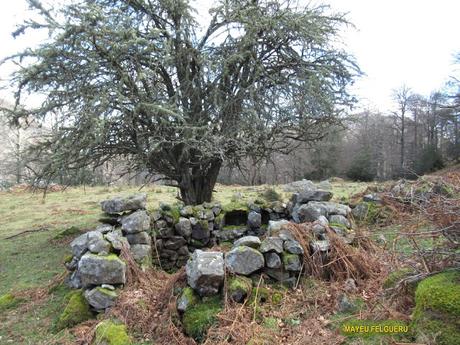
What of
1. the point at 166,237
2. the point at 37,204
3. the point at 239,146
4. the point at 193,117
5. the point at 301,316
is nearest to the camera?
the point at 301,316

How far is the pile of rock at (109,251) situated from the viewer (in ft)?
15.8

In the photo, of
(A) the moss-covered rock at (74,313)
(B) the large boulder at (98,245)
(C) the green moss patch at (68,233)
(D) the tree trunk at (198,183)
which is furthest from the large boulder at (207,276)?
(C) the green moss patch at (68,233)

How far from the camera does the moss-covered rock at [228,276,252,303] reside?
4059mm

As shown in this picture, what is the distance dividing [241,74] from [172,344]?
7.49 metres

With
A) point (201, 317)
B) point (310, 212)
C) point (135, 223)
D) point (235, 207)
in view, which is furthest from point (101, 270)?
point (235, 207)

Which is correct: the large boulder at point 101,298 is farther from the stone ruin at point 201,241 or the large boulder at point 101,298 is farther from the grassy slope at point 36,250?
the grassy slope at point 36,250

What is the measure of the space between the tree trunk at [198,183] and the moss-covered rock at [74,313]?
5238mm

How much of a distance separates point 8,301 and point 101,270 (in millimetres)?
1961

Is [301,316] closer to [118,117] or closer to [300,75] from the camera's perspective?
[118,117]

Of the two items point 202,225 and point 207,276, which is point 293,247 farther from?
point 202,225

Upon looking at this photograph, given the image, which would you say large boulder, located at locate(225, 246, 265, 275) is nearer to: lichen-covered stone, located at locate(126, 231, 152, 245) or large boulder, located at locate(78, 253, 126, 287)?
large boulder, located at locate(78, 253, 126, 287)

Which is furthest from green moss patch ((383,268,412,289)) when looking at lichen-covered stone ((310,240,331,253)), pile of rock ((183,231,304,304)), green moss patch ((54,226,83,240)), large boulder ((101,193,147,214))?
green moss patch ((54,226,83,240))

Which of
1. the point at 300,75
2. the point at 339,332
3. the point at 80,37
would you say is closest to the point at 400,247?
the point at 339,332

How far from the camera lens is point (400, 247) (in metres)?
5.75
